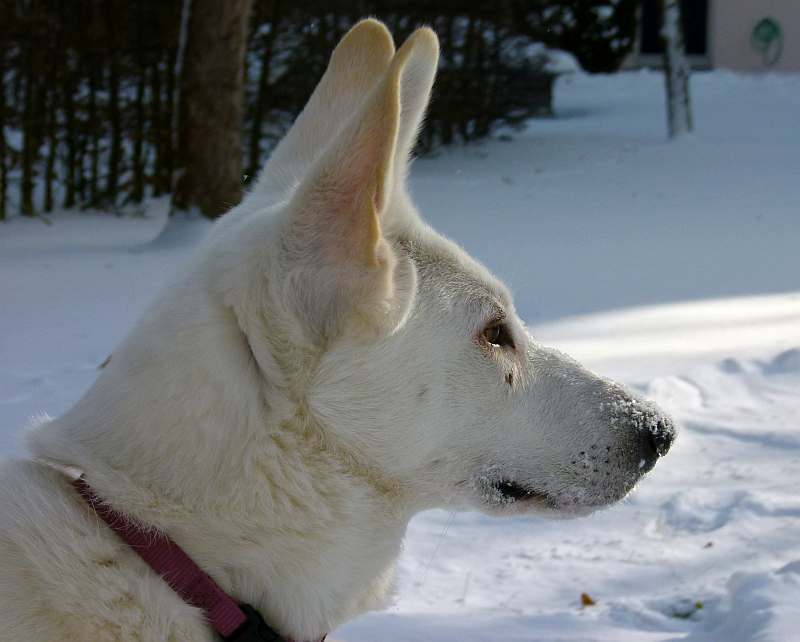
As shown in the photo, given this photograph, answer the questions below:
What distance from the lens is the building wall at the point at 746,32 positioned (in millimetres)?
20312

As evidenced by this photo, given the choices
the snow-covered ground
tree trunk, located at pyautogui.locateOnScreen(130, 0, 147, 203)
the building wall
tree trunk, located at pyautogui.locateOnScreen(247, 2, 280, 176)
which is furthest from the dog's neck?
the building wall

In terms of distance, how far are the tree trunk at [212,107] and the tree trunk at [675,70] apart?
22.9 ft

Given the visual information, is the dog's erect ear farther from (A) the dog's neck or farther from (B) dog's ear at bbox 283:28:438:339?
(A) the dog's neck

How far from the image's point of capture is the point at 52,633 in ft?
5.47

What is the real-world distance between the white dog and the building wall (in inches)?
800

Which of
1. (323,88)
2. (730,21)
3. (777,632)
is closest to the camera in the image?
(323,88)

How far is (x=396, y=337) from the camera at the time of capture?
191 centimetres

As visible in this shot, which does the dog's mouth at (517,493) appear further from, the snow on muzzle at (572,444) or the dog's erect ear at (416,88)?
the dog's erect ear at (416,88)

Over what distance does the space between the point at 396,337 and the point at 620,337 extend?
4181 mm

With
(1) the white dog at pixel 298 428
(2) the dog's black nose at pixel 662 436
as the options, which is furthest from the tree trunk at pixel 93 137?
(2) the dog's black nose at pixel 662 436

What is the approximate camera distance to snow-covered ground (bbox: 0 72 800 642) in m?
3.04

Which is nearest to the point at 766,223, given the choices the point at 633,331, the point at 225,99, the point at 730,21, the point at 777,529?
the point at 633,331

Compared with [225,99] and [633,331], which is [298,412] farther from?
[225,99]

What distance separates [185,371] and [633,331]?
15.2 ft
